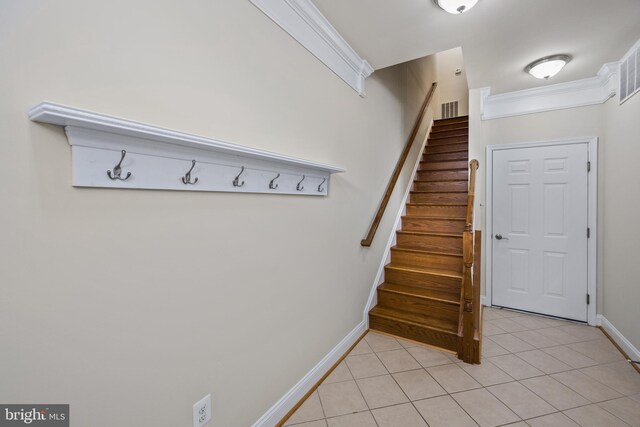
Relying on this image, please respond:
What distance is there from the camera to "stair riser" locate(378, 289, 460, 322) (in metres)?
2.39

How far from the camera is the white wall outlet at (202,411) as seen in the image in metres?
1.07

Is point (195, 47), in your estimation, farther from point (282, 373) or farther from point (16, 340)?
point (282, 373)

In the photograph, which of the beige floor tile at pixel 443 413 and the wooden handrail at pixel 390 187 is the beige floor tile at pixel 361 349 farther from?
the wooden handrail at pixel 390 187

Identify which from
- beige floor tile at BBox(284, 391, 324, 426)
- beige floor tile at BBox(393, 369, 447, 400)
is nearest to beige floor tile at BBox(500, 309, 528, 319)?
beige floor tile at BBox(393, 369, 447, 400)

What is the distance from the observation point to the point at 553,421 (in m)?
1.52

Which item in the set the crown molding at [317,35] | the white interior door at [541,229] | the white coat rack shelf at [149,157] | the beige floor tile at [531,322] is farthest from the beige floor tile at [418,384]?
the crown molding at [317,35]

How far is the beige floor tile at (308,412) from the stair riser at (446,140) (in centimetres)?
417

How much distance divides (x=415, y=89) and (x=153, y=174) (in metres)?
3.99

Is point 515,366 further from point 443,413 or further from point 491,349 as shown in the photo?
point 443,413

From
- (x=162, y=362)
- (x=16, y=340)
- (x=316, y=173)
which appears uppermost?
(x=316, y=173)

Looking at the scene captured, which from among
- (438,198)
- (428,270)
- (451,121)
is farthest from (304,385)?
(451,121)

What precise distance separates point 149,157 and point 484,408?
84.3 inches

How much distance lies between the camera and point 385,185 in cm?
294

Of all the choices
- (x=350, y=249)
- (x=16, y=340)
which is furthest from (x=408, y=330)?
(x=16, y=340)
